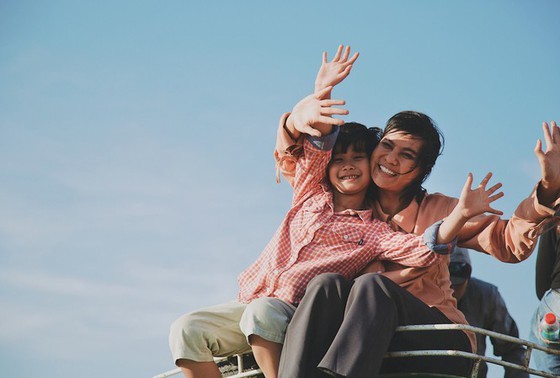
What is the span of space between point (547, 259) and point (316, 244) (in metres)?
1.77

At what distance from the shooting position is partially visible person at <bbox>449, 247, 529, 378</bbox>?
7.86 m

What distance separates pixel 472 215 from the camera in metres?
5.38

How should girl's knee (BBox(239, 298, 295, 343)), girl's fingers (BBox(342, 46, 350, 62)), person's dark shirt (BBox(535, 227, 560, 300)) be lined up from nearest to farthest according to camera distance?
1. girl's knee (BBox(239, 298, 295, 343))
2. girl's fingers (BBox(342, 46, 350, 62))
3. person's dark shirt (BBox(535, 227, 560, 300))

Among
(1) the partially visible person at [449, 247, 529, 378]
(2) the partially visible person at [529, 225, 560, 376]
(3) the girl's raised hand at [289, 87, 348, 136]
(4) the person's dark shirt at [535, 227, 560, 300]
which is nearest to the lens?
(3) the girl's raised hand at [289, 87, 348, 136]

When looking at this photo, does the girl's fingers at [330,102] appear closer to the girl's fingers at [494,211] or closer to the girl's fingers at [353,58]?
the girl's fingers at [353,58]

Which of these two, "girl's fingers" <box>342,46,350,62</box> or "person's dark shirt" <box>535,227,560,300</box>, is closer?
"girl's fingers" <box>342,46,350,62</box>

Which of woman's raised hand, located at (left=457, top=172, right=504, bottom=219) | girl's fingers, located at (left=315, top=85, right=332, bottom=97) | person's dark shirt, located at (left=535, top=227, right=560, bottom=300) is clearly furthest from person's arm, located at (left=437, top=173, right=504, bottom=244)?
person's dark shirt, located at (left=535, top=227, right=560, bottom=300)

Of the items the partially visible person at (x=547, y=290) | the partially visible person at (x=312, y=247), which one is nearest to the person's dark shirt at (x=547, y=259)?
the partially visible person at (x=547, y=290)

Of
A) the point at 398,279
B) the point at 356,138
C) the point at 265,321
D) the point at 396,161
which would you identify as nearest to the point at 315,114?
the point at 356,138

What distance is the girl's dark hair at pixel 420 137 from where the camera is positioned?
616 cm

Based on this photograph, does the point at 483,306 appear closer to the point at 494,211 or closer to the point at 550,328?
the point at 550,328

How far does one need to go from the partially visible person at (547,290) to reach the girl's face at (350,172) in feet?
3.86

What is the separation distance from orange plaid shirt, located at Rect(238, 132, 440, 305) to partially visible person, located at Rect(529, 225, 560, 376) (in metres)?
0.95

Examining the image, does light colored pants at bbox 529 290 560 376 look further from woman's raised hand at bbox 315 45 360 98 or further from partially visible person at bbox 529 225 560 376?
woman's raised hand at bbox 315 45 360 98
